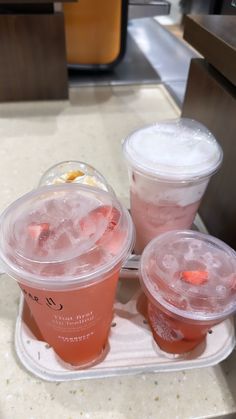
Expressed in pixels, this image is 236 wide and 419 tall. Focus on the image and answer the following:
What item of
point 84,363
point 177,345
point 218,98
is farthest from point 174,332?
point 218,98

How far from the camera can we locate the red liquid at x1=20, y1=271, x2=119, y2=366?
40 centimetres

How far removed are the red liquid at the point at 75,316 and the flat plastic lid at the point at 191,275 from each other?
0.07m

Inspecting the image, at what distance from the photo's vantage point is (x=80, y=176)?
699 mm

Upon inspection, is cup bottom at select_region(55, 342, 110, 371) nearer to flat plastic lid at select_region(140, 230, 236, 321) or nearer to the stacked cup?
the stacked cup

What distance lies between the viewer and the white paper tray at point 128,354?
0.52 metres

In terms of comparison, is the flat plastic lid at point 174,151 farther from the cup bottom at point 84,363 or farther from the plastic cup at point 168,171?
the cup bottom at point 84,363

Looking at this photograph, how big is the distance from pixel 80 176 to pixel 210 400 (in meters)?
0.45

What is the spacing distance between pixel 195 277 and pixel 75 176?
0.33m

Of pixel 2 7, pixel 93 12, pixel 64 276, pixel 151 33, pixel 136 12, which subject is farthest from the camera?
pixel 151 33

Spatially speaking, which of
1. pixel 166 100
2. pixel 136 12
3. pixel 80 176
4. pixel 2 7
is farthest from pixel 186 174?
pixel 136 12

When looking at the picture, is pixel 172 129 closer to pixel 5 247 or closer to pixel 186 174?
pixel 186 174

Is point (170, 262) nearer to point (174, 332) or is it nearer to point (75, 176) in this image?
point (174, 332)

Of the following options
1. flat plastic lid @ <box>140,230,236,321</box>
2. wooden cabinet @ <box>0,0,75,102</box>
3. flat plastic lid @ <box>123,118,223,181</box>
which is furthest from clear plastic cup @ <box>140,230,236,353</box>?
wooden cabinet @ <box>0,0,75,102</box>

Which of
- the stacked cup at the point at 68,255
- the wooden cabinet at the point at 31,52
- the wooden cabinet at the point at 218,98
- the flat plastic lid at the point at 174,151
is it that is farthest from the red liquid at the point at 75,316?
the wooden cabinet at the point at 31,52
